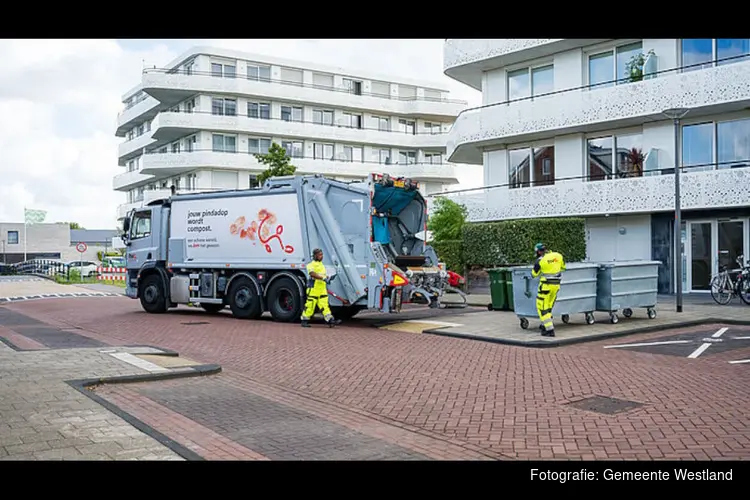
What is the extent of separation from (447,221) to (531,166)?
3756 mm

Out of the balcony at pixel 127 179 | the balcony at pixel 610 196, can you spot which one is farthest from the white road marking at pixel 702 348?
the balcony at pixel 127 179

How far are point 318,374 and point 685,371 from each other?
15.7 feet

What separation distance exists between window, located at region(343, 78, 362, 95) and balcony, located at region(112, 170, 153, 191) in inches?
647

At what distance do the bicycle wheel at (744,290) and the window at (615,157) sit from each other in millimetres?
5930

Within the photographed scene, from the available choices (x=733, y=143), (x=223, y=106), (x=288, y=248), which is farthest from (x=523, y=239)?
(x=223, y=106)

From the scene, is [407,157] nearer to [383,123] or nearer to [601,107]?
[383,123]

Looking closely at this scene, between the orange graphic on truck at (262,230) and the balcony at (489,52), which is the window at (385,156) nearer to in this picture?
the balcony at (489,52)

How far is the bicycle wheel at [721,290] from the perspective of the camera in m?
17.8
